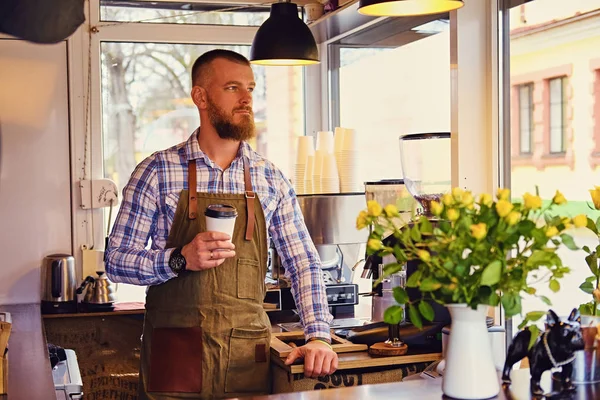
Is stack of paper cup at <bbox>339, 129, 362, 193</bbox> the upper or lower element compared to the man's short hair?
lower

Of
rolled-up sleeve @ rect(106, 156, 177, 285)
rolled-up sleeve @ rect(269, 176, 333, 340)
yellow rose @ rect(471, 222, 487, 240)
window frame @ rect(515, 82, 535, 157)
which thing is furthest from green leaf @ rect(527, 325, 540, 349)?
window frame @ rect(515, 82, 535, 157)

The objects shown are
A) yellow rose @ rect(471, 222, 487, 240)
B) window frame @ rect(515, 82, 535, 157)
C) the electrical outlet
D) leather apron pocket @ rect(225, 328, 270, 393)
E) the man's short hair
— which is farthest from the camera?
the electrical outlet

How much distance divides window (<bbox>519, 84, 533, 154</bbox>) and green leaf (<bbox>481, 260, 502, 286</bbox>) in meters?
1.71

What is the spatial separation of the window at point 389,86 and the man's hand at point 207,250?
1.62 metres

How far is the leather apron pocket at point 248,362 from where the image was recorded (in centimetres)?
287

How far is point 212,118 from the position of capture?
3055 millimetres

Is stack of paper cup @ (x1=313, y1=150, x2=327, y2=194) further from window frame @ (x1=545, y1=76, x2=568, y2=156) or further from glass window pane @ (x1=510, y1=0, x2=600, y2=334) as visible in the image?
window frame @ (x1=545, y1=76, x2=568, y2=156)

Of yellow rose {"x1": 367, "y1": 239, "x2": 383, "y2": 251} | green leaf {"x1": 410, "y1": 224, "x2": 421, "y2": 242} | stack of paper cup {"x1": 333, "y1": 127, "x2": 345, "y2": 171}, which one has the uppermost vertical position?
stack of paper cup {"x1": 333, "y1": 127, "x2": 345, "y2": 171}

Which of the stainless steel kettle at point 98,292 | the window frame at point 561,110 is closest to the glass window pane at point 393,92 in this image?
the window frame at point 561,110

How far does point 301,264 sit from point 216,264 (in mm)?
431

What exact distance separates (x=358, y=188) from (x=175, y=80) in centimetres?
136

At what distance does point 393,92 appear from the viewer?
14.8 feet

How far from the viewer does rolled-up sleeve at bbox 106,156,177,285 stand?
2818 mm

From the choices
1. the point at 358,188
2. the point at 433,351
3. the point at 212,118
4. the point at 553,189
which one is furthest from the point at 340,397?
the point at 358,188
